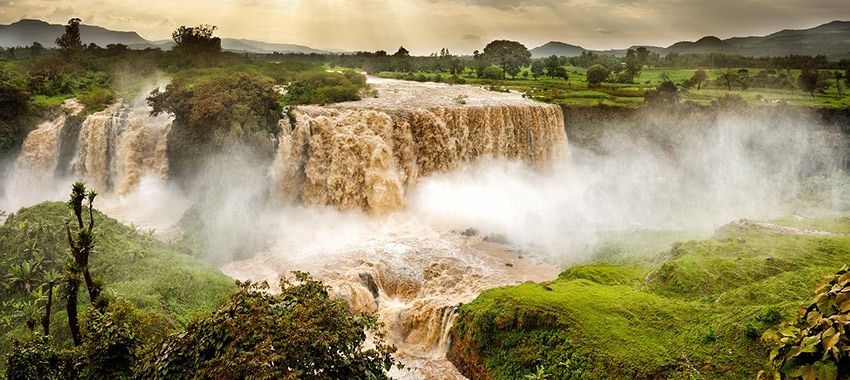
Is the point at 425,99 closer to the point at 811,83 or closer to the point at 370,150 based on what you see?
the point at 370,150

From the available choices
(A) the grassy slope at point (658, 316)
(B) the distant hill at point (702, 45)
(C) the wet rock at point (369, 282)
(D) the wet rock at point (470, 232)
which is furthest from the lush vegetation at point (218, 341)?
(B) the distant hill at point (702, 45)

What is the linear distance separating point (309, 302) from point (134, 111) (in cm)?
2295

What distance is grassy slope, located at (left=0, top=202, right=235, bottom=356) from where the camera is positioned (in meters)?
12.5

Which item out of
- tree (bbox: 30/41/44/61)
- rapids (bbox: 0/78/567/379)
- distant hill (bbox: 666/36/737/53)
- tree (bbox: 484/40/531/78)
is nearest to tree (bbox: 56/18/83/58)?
tree (bbox: 30/41/44/61)

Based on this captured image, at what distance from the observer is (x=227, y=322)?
558cm

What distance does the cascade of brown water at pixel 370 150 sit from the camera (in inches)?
849

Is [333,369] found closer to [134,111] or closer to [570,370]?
[570,370]

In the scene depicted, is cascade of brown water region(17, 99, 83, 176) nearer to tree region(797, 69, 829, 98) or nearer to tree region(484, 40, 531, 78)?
tree region(484, 40, 531, 78)

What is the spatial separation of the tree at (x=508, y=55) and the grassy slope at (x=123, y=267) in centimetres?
4332

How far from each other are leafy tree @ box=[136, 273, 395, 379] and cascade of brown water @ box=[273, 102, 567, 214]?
15.3 metres

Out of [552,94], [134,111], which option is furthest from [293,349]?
[552,94]

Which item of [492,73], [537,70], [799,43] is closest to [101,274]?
[492,73]

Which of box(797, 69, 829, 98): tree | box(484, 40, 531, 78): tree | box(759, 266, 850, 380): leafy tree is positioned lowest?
box(759, 266, 850, 380): leafy tree

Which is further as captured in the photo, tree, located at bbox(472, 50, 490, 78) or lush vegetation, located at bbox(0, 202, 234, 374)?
tree, located at bbox(472, 50, 490, 78)
